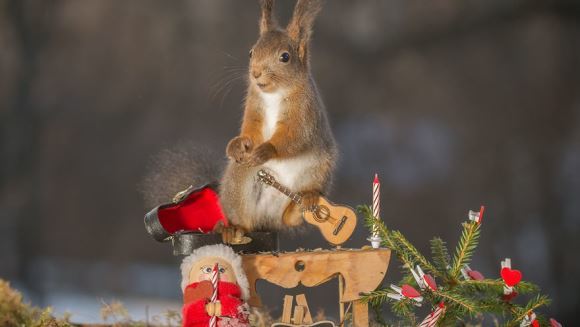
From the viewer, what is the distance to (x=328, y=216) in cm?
141

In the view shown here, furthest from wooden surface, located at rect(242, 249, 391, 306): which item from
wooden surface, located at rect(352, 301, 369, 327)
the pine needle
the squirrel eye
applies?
the squirrel eye

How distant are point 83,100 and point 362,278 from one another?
6.69 feet

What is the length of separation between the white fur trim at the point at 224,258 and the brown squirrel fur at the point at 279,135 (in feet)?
0.45

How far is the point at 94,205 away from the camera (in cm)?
307

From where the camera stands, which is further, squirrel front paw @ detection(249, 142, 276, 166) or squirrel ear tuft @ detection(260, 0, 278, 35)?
squirrel ear tuft @ detection(260, 0, 278, 35)

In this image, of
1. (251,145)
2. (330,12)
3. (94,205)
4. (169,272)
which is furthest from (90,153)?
(251,145)

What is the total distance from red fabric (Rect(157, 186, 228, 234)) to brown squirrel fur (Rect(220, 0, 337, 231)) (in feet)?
0.14

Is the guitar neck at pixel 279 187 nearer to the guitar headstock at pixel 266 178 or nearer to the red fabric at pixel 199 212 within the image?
the guitar headstock at pixel 266 178

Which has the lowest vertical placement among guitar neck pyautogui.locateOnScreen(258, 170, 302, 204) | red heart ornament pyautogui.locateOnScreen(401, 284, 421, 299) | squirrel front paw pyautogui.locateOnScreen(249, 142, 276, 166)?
red heart ornament pyautogui.locateOnScreen(401, 284, 421, 299)

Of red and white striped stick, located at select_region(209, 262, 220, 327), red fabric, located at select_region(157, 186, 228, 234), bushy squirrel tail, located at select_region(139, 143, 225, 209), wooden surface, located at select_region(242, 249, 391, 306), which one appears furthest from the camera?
bushy squirrel tail, located at select_region(139, 143, 225, 209)

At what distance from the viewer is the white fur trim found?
1.33m

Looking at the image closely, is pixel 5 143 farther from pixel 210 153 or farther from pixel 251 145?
pixel 251 145

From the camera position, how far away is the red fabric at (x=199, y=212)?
1492 millimetres

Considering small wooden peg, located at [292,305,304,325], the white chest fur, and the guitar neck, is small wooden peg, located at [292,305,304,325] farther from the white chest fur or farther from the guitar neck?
the white chest fur
